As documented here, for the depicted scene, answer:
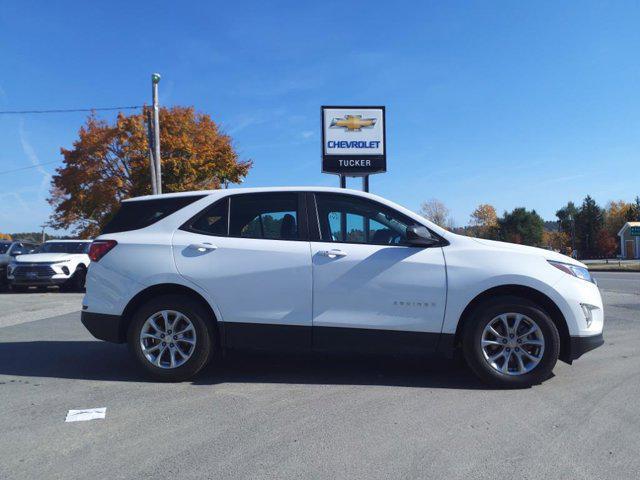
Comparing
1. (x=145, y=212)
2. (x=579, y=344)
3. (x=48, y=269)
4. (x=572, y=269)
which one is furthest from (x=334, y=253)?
(x=48, y=269)

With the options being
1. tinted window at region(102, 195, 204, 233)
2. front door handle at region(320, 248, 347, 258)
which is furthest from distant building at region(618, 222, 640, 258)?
tinted window at region(102, 195, 204, 233)

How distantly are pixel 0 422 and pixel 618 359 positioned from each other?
20.4 feet

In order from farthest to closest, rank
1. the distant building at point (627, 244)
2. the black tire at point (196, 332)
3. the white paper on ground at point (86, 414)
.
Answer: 1. the distant building at point (627, 244)
2. the black tire at point (196, 332)
3. the white paper on ground at point (86, 414)

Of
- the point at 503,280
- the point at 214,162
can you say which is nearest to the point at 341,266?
→ the point at 503,280

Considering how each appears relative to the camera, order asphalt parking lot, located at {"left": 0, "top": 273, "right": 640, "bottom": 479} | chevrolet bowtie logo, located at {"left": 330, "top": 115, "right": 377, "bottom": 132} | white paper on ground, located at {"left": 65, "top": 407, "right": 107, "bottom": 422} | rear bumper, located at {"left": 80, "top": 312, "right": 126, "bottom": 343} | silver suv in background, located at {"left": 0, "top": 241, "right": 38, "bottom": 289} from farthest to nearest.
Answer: chevrolet bowtie logo, located at {"left": 330, "top": 115, "right": 377, "bottom": 132}, silver suv in background, located at {"left": 0, "top": 241, "right": 38, "bottom": 289}, rear bumper, located at {"left": 80, "top": 312, "right": 126, "bottom": 343}, white paper on ground, located at {"left": 65, "top": 407, "right": 107, "bottom": 422}, asphalt parking lot, located at {"left": 0, "top": 273, "right": 640, "bottom": 479}

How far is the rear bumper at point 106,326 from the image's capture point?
5.02m

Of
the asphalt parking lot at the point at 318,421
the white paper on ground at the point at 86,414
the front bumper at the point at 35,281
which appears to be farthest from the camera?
the front bumper at the point at 35,281

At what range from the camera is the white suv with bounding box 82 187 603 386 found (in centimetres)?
471

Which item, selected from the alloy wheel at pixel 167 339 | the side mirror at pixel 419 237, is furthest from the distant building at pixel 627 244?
the alloy wheel at pixel 167 339

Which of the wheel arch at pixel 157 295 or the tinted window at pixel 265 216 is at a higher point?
the tinted window at pixel 265 216

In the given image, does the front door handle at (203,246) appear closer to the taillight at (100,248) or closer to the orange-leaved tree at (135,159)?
the taillight at (100,248)

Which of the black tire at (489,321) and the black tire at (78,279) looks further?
the black tire at (78,279)

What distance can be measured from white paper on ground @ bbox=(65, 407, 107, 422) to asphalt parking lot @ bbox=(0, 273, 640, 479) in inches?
2.9

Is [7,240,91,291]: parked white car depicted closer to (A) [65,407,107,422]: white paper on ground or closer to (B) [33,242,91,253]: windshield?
(B) [33,242,91,253]: windshield
